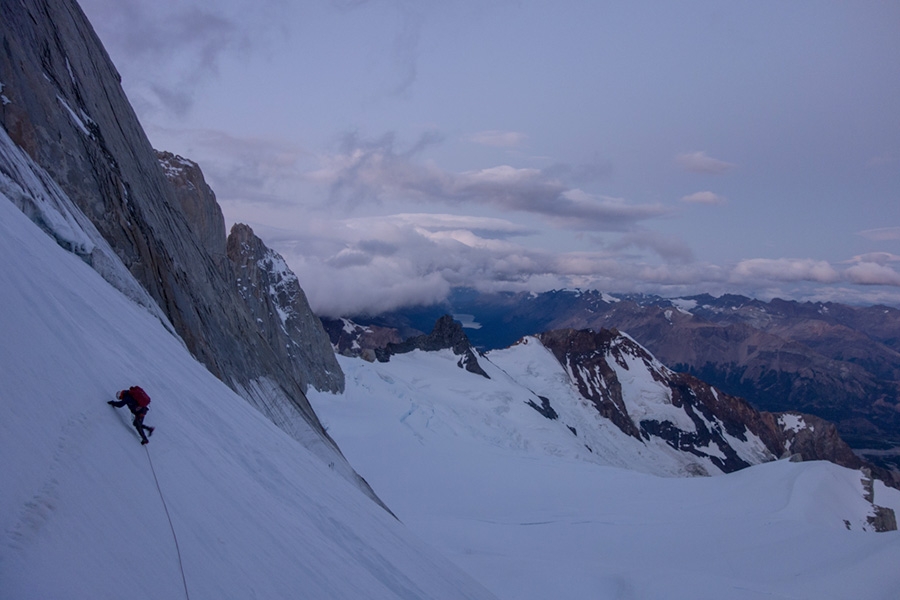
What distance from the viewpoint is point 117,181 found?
49.1 ft

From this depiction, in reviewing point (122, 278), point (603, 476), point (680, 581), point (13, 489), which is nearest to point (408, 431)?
point (603, 476)

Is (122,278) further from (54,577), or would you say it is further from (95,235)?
(54,577)

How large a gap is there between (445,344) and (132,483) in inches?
3679

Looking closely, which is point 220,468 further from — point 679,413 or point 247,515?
point 679,413

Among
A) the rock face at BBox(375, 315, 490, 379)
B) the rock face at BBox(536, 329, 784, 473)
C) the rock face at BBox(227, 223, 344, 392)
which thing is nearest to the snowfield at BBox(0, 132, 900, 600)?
the rock face at BBox(227, 223, 344, 392)

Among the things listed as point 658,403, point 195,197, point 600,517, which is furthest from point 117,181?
point 658,403

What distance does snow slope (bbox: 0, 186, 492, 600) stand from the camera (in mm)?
3908

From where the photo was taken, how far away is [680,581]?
17.6m

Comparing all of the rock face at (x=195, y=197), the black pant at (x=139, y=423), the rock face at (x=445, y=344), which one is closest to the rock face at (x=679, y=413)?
the rock face at (x=445, y=344)

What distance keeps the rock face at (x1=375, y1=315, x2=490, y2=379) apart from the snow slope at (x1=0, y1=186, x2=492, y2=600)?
79.7m

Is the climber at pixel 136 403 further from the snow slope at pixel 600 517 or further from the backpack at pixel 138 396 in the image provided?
the snow slope at pixel 600 517

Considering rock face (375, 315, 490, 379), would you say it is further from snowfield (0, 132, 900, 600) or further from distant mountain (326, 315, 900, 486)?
snowfield (0, 132, 900, 600)

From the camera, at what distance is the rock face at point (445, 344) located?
9180 centimetres

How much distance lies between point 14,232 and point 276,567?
6.54 m
